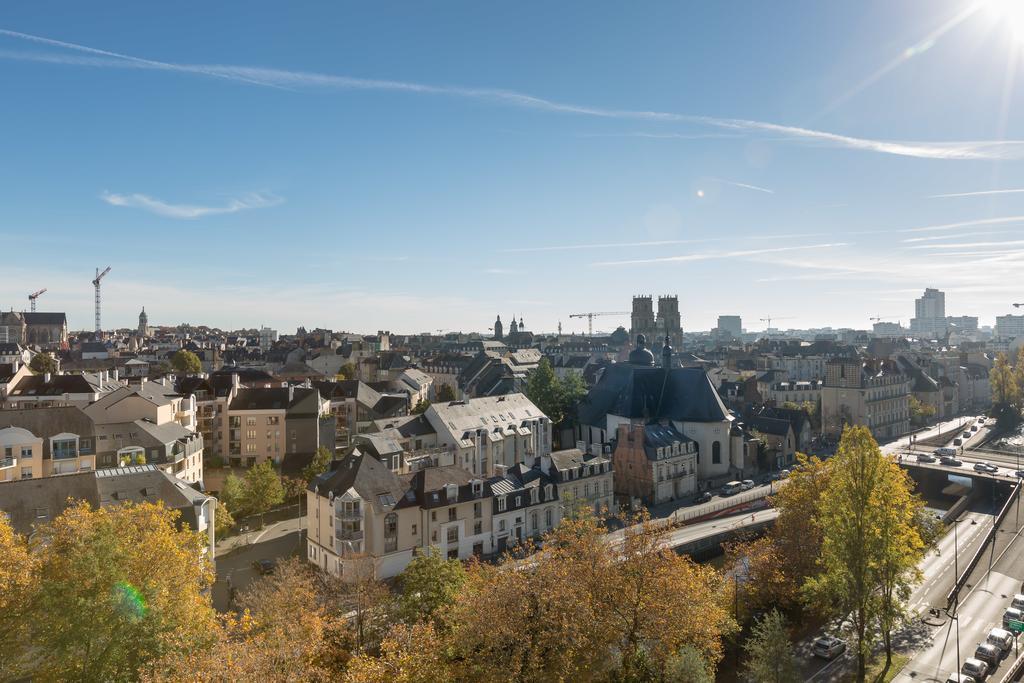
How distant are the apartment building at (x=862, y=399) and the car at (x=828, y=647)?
60645 mm

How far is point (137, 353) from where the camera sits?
13950cm

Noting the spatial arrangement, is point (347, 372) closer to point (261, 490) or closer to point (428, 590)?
point (261, 490)

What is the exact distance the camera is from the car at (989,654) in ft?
105

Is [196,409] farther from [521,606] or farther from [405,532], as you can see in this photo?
[521,606]

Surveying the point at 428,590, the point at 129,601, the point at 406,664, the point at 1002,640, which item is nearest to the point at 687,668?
A: the point at 428,590

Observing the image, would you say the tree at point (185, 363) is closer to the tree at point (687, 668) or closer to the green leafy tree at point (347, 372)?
the green leafy tree at point (347, 372)

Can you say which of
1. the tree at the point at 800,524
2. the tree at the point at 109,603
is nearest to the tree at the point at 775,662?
the tree at the point at 800,524

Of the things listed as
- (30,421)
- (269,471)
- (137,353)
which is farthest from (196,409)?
(137,353)

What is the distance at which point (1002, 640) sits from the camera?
3319 cm

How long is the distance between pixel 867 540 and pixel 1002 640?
35.3 feet

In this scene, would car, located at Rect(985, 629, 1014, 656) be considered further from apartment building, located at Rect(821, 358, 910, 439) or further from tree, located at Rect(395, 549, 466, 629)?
apartment building, located at Rect(821, 358, 910, 439)

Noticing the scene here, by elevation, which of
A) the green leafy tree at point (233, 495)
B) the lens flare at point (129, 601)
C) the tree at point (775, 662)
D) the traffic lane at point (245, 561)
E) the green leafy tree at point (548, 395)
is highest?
the green leafy tree at point (548, 395)

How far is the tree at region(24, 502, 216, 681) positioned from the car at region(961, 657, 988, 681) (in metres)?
34.7

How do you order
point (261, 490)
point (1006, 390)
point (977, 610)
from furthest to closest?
1. point (1006, 390)
2. point (261, 490)
3. point (977, 610)
